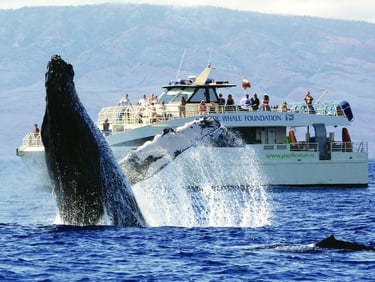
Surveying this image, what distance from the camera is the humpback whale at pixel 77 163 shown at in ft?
50.1

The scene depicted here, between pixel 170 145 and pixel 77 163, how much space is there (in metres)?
1.54

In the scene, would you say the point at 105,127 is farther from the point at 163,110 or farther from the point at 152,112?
the point at 163,110

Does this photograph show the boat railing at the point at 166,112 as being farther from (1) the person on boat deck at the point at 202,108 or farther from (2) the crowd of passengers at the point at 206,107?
(1) the person on boat deck at the point at 202,108

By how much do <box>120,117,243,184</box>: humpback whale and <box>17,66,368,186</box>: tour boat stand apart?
22427mm

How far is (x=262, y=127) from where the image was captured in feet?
136

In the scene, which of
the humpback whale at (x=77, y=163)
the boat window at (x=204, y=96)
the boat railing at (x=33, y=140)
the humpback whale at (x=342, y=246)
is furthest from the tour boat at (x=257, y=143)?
the humpback whale at (x=342, y=246)

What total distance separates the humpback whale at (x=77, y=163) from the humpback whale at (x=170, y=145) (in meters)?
0.31

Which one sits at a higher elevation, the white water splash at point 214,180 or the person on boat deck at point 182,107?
the person on boat deck at point 182,107

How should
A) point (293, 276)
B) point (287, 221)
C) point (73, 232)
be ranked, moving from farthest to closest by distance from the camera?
point (287, 221) → point (73, 232) → point (293, 276)

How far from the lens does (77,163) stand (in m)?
15.8

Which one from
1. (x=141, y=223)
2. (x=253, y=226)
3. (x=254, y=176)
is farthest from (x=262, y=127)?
(x=141, y=223)

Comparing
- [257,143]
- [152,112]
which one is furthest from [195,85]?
[257,143]

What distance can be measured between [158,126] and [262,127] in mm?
4355

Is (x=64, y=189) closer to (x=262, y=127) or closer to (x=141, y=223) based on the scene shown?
(x=141, y=223)
